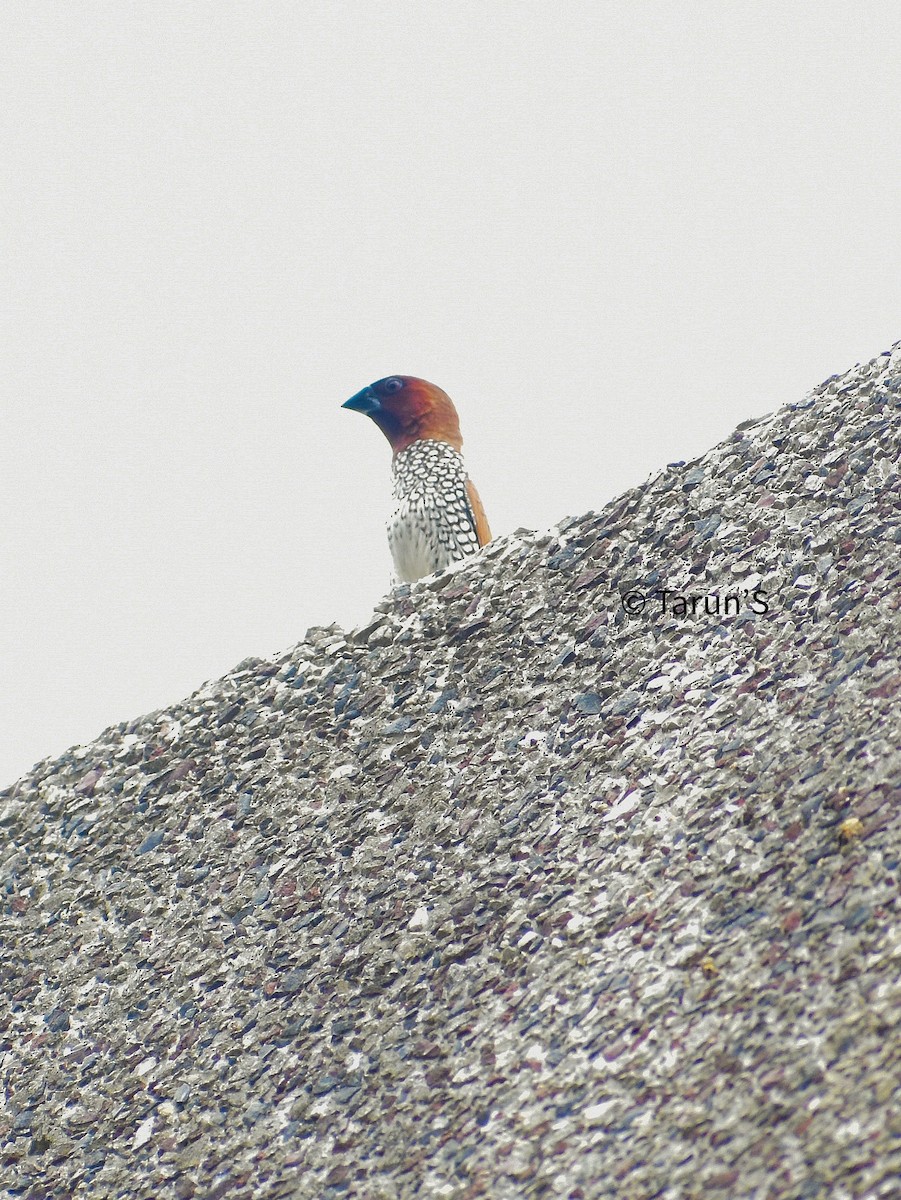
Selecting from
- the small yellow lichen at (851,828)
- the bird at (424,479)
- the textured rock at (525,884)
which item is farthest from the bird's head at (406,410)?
the small yellow lichen at (851,828)

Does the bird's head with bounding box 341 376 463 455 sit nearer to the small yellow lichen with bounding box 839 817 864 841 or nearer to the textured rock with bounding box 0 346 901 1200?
the textured rock with bounding box 0 346 901 1200

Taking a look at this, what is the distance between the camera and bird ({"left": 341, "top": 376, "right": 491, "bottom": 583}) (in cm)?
819

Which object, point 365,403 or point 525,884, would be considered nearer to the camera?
point 525,884

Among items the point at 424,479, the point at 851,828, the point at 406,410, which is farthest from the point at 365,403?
the point at 851,828

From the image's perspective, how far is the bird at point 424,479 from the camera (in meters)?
8.19

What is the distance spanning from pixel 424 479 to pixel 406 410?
597 millimetres

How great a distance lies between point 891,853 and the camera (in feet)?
12.7

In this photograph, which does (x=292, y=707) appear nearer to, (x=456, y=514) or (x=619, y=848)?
(x=619, y=848)

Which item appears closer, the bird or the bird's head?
the bird

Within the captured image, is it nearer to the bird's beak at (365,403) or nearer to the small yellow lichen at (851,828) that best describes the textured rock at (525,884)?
the small yellow lichen at (851,828)

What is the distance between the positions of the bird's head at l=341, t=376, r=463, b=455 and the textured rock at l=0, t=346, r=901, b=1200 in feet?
8.16

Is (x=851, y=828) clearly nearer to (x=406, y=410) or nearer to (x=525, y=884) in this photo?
(x=525, y=884)

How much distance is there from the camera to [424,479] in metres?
8.34

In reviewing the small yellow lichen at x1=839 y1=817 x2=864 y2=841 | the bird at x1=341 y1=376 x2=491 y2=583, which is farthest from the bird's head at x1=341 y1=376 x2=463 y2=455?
the small yellow lichen at x1=839 y1=817 x2=864 y2=841
